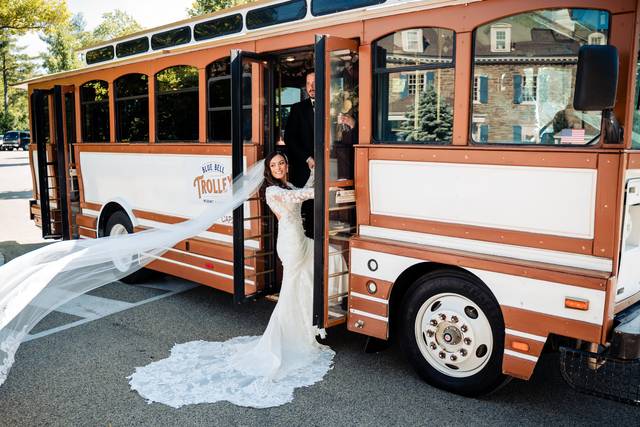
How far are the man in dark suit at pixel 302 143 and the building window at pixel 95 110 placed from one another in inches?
130

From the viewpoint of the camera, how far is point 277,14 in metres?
5.98

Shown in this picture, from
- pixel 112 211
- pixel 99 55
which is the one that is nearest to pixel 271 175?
pixel 112 211

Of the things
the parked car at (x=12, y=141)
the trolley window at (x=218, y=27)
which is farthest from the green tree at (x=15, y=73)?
the trolley window at (x=218, y=27)

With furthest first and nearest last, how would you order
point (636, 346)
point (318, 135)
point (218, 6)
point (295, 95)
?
point (218, 6), point (295, 95), point (318, 135), point (636, 346)

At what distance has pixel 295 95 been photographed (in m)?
6.52

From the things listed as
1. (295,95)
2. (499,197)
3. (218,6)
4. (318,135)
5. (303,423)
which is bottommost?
(303,423)

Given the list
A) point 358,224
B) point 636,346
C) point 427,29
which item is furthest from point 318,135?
point 636,346

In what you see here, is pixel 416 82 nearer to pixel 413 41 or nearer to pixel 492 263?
pixel 413 41

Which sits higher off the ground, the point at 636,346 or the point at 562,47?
the point at 562,47

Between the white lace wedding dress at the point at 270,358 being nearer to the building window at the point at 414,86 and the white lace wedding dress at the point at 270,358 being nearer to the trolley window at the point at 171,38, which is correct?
the building window at the point at 414,86

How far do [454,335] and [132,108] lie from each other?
5104mm

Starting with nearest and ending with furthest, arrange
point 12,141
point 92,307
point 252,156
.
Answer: point 252,156, point 92,307, point 12,141

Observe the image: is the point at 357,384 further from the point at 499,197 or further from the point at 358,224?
the point at 499,197

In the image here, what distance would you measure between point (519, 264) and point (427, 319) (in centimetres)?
91
